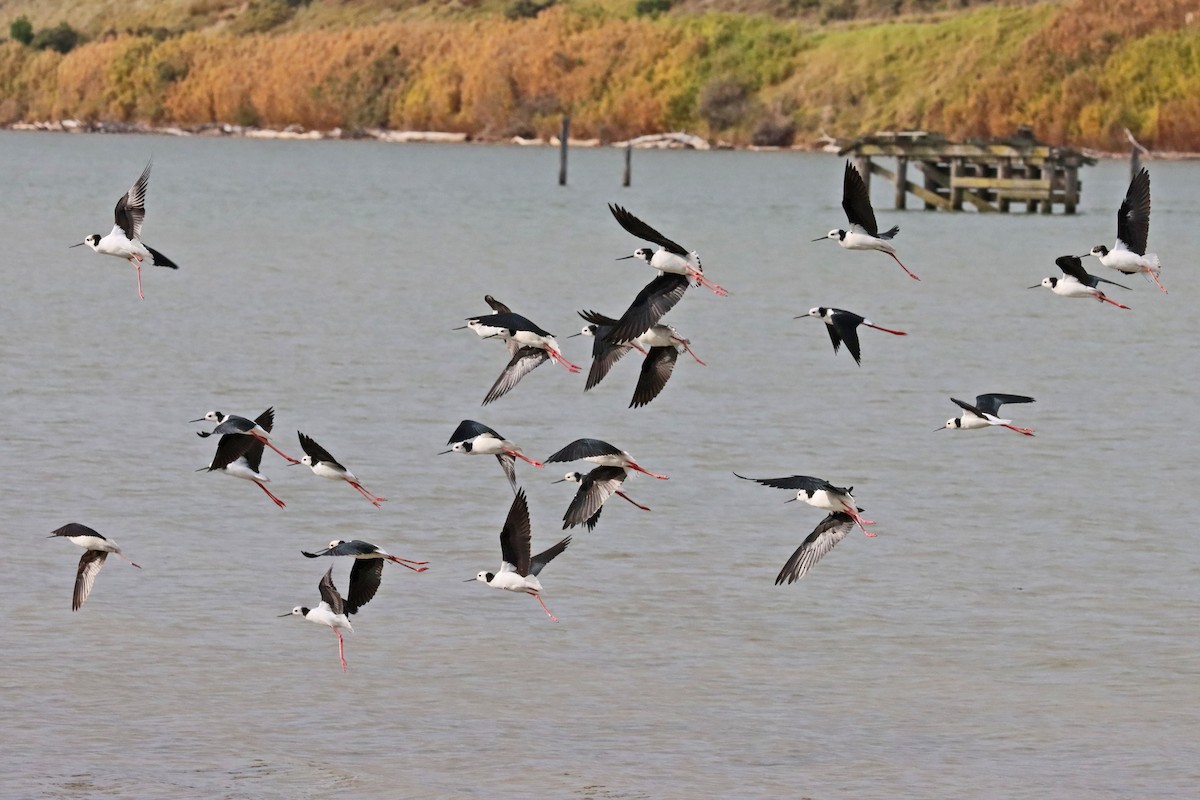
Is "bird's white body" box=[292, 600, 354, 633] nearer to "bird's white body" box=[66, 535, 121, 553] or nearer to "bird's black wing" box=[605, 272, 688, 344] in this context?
"bird's white body" box=[66, 535, 121, 553]

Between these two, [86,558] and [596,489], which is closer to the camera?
[86,558]

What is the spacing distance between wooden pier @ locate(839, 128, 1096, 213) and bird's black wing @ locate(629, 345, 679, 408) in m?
43.6

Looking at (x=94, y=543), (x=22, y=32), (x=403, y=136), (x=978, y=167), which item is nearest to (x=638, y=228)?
(x=94, y=543)

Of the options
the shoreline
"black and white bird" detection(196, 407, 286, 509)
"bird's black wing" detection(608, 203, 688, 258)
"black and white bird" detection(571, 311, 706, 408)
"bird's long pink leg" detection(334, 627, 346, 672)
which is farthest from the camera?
the shoreline

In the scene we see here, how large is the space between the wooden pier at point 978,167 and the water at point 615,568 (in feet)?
77.5

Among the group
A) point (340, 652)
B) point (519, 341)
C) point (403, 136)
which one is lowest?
point (403, 136)

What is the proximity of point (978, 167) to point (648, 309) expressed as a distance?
54.5m

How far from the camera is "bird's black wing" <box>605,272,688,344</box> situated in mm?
13508

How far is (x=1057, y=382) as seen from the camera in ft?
90.3

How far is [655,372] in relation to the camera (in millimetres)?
14906

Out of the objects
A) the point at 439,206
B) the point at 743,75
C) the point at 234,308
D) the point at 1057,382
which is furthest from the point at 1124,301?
the point at 743,75

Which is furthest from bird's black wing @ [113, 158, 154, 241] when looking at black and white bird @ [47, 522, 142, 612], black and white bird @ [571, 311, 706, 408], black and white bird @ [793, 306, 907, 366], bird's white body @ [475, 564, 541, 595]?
bird's white body @ [475, 564, 541, 595]

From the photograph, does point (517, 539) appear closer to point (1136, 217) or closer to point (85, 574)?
point (85, 574)

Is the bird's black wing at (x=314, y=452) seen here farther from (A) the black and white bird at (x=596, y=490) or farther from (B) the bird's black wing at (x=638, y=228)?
(B) the bird's black wing at (x=638, y=228)
